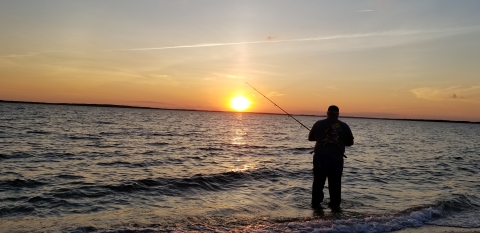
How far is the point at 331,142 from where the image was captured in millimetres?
8375

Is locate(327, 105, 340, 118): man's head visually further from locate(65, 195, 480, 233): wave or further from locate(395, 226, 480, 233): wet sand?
locate(395, 226, 480, 233): wet sand

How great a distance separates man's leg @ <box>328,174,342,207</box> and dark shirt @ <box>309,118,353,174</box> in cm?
20

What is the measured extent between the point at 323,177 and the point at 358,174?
22.2 ft

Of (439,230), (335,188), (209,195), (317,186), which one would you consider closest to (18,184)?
(209,195)

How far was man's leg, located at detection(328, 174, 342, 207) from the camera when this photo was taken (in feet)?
28.4

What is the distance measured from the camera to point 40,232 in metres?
6.88

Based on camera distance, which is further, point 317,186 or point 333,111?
point 317,186

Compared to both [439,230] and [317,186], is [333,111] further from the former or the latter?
[439,230]

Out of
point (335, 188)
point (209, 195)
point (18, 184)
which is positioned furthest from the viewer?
point (18, 184)

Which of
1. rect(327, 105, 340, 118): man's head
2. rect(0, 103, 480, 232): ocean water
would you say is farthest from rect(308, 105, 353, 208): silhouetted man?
rect(0, 103, 480, 232): ocean water

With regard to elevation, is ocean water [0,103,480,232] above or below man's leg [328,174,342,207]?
below

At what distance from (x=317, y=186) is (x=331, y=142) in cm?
126

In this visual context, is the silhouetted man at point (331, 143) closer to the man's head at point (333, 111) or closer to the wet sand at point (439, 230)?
the man's head at point (333, 111)

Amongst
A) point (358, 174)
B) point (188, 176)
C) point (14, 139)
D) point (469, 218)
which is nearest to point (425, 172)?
point (358, 174)
